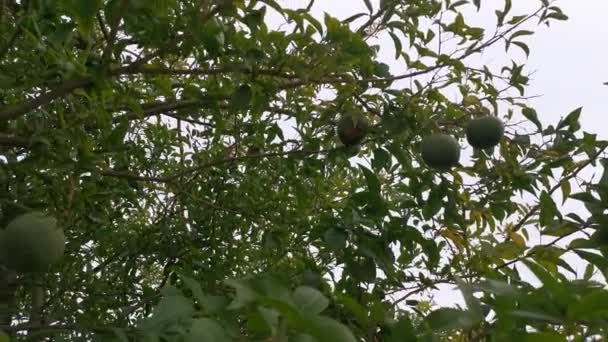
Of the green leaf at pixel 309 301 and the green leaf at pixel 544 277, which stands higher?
the green leaf at pixel 544 277

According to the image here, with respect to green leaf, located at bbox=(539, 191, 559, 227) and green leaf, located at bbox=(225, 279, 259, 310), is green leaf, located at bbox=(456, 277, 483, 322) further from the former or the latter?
green leaf, located at bbox=(539, 191, 559, 227)

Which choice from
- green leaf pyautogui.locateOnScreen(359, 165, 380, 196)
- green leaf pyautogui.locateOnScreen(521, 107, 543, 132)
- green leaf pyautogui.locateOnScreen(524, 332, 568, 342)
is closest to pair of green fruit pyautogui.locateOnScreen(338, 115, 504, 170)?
green leaf pyautogui.locateOnScreen(521, 107, 543, 132)

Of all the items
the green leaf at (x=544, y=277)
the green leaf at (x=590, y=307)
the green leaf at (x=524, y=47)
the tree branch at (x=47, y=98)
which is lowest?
the green leaf at (x=590, y=307)

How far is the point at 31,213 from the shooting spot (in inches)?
85.6

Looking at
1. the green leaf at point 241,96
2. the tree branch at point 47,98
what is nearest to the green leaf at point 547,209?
the green leaf at point 241,96

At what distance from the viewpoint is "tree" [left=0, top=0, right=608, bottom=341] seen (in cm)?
178

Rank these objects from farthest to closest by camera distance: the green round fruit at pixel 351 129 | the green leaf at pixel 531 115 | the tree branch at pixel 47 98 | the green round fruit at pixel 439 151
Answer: the green leaf at pixel 531 115 → the green round fruit at pixel 351 129 → the green round fruit at pixel 439 151 → the tree branch at pixel 47 98

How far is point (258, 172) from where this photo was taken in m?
3.59

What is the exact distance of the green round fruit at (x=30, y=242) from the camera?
2119 millimetres

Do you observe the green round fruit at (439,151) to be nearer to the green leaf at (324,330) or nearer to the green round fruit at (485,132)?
the green round fruit at (485,132)

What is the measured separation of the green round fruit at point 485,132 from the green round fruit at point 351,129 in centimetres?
39

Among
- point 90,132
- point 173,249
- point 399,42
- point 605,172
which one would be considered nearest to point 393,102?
point 399,42

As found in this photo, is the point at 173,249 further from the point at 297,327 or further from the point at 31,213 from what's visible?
the point at 297,327

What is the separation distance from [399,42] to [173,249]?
4.39 ft
